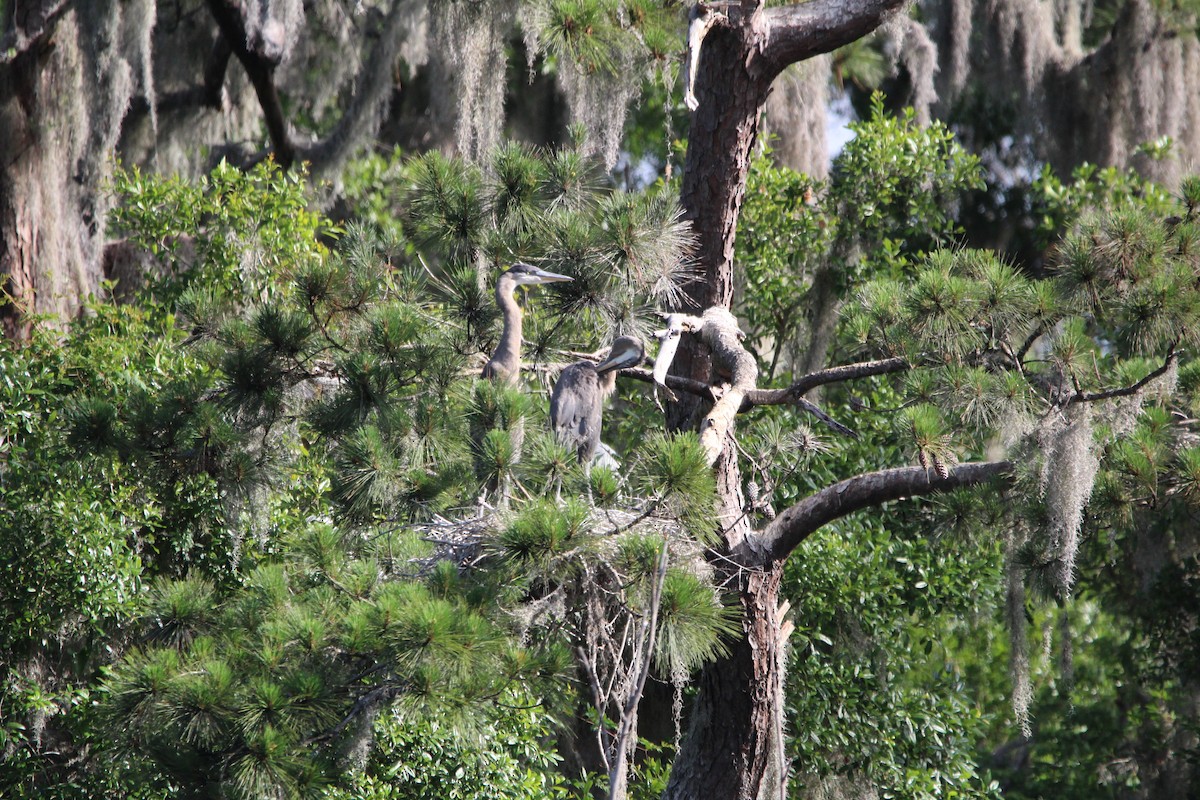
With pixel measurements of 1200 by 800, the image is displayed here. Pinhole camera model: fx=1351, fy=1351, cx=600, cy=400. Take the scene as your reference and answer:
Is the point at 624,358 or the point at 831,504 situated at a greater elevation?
the point at 624,358

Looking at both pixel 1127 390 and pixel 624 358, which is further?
pixel 624 358

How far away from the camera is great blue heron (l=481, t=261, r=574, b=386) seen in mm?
4742

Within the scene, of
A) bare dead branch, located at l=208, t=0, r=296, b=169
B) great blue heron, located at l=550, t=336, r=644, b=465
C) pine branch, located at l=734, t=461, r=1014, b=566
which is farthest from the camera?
bare dead branch, located at l=208, t=0, r=296, b=169

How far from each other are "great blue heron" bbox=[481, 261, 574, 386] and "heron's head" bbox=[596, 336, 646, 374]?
0.41m

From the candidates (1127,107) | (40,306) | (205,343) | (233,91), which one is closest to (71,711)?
(205,343)

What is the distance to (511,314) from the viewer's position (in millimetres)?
4875

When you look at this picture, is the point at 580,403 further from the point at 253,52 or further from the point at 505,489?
the point at 253,52

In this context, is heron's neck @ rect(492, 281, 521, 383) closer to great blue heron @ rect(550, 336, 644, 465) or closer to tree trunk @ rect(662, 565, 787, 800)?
great blue heron @ rect(550, 336, 644, 465)

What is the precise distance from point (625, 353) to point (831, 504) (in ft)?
2.76

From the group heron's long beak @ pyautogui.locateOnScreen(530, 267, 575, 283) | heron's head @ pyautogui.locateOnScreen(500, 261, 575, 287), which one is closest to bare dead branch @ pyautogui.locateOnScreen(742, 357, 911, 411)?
heron's long beak @ pyautogui.locateOnScreen(530, 267, 575, 283)

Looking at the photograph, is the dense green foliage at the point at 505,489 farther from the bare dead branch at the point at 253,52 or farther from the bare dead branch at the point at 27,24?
the bare dead branch at the point at 253,52

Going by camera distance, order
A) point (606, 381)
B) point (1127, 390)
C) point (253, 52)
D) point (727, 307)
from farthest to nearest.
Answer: point (253, 52), point (727, 307), point (606, 381), point (1127, 390)

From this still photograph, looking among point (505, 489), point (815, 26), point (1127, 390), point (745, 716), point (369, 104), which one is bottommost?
point (745, 716)

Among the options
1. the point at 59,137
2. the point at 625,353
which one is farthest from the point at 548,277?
the point at 59,137
